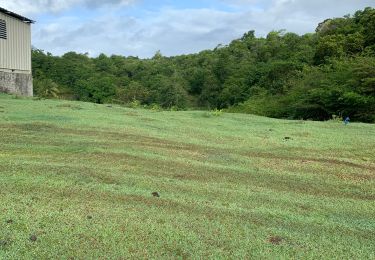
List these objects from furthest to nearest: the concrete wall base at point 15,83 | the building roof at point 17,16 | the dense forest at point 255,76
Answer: the dense forest at point 255,76 < the concrete wall base at point 15,83 < the building roof at point 17,16

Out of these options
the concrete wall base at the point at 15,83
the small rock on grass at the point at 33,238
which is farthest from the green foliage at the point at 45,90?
the small rock on grass at the point at 33,238

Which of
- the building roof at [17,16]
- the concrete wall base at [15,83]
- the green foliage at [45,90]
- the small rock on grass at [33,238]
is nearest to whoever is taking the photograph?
the small rock on grass at [33,238]

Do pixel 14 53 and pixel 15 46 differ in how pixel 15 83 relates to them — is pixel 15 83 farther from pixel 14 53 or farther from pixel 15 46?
pixel 15 46

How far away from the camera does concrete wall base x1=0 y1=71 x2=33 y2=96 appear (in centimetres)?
2125

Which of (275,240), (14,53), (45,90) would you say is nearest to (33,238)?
(275,240)

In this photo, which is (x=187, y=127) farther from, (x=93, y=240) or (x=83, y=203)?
(x=93, y=240)

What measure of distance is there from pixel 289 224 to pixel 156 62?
7808 centimetres

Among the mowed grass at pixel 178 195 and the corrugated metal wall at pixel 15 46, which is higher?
the corrugated metal wall at pixel 15 46

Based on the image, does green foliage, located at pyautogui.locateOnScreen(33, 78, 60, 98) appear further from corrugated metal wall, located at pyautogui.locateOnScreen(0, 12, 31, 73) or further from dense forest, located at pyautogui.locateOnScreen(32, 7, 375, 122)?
corrugated metal wall, located at pyautogui.locateOnScreen(0, 12, 31, 73)

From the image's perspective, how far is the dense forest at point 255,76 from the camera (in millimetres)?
26219

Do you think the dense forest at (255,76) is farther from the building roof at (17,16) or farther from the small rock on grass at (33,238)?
the small rock on grass at (33,238)

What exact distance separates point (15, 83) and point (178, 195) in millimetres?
18644

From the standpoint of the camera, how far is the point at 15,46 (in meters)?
21.9

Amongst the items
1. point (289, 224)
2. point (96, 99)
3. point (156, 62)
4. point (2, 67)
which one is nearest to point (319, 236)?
point (289, 224)
